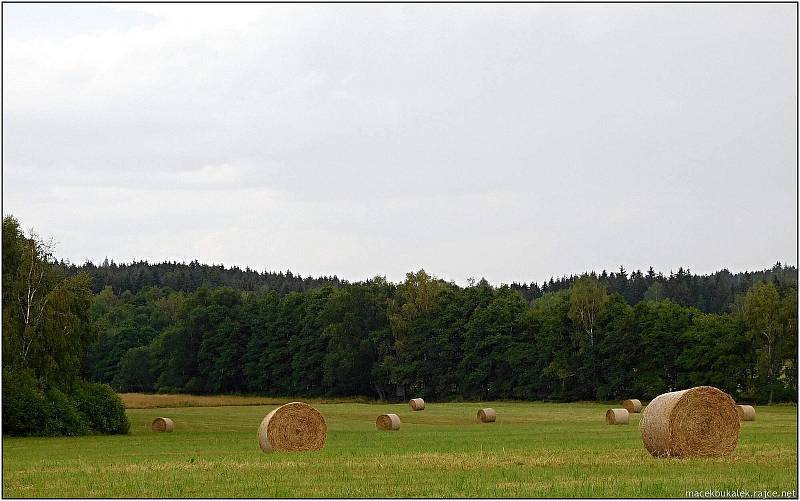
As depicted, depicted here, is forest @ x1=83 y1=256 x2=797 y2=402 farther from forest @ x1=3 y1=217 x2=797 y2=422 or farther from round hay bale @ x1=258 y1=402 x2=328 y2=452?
round hay bale @ x1=258 y1=402 x2=328 y2=452

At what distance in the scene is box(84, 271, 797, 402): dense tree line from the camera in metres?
89.5

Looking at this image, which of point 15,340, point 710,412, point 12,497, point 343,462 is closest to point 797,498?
point 710,412

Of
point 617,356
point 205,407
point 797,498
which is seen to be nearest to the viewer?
point 797,498

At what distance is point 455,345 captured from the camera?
111 meters

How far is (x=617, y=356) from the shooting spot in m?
97.2

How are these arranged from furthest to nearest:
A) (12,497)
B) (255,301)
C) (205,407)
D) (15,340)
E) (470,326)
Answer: (255,301) → (470,326) → (205,407) → (15,340) → (12,497)

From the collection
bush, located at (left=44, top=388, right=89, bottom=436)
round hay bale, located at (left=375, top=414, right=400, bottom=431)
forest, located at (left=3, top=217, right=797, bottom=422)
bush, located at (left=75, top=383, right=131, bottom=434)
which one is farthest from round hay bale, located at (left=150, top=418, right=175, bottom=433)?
forest, located at (left=3, top=217, right=797, bottom=422)

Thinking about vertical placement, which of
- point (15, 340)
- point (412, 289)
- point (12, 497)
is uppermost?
point (412, 289)

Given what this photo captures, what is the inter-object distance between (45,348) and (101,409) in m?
4.06

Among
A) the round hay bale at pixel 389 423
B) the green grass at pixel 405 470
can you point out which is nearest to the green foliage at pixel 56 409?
the green grass at pixel 405 470

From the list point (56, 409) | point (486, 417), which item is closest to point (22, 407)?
point (56, 409)

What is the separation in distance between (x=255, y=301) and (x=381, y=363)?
2040 centimetres

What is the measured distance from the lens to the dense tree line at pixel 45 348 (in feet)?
167

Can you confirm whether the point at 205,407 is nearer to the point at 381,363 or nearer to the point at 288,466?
the point at 381,363
